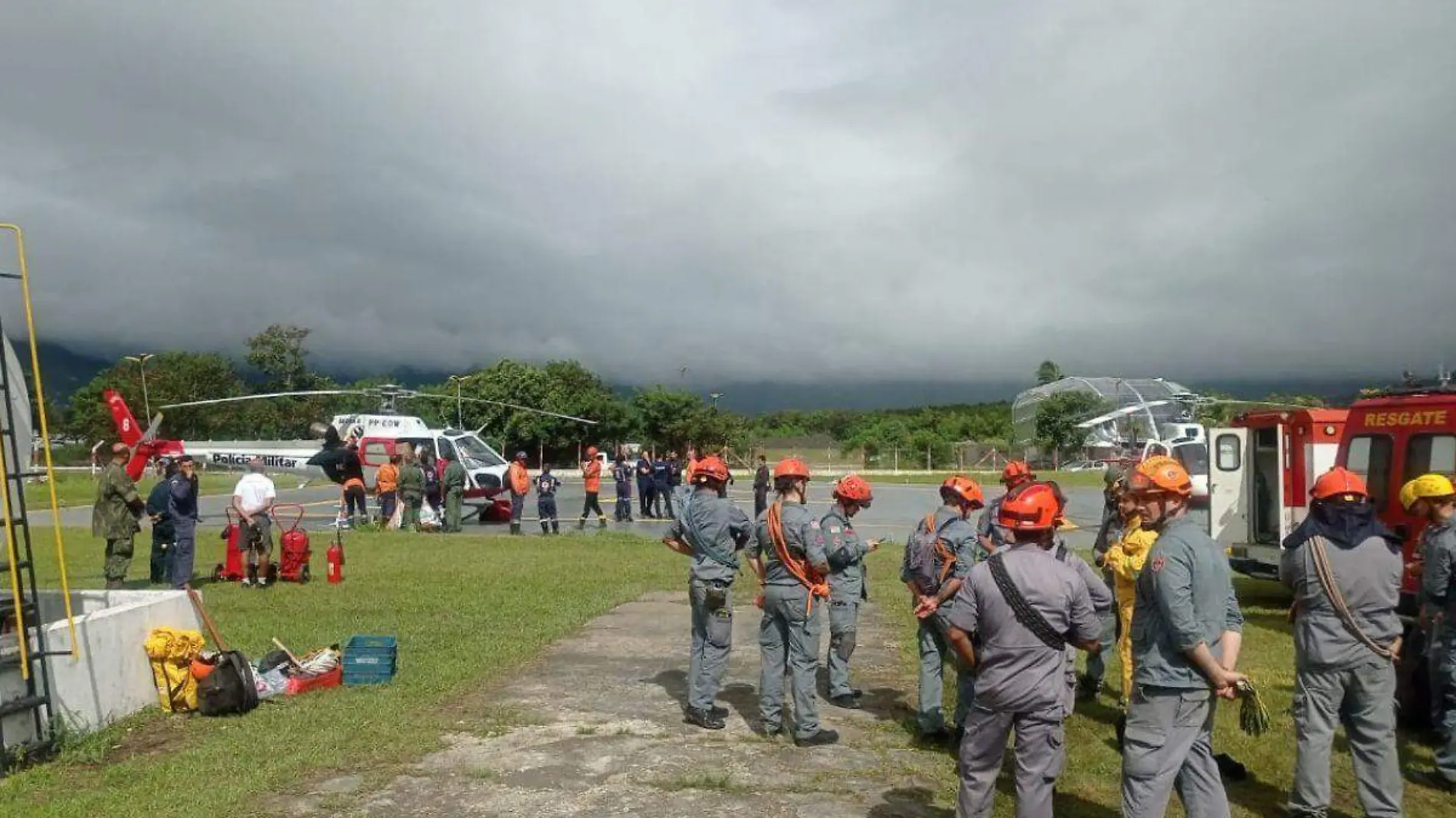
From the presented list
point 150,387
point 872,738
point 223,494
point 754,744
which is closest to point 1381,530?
point 872,738

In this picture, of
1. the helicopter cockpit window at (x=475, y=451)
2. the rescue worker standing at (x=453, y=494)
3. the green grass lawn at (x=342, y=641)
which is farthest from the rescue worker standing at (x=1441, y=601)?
the helicopter cockpit window at (x=475, y=451)

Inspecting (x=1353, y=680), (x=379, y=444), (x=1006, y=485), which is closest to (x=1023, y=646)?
(x=1353, y=680)

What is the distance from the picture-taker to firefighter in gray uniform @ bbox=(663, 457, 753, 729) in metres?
7.27

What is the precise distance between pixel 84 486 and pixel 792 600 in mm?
44890

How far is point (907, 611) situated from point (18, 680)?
908 cm

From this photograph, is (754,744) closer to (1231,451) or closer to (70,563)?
(1231,451)

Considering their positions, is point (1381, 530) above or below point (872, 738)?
above

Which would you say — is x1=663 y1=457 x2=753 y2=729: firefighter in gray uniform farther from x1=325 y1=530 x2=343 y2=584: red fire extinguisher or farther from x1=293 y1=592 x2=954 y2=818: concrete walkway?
x1=325 y1=530 x2=343 y2=584: red fire extinguisher

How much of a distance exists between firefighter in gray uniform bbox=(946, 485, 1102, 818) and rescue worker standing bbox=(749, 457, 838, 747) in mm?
2331

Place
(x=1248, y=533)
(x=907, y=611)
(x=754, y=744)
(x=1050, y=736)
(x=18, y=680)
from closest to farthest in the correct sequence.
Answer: (x=1050, y=736) < (x=18, y=680) < (x=754, y=744) < (x=907, y=611) < (x=1248, y=533)

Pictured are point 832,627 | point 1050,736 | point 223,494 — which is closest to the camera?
point 1050,736

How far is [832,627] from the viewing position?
7.98 m

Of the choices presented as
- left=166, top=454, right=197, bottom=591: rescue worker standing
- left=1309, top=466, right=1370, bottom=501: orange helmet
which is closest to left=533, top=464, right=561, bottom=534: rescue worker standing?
left=166, top=454, right=197, bottom=591: rescue worker standing

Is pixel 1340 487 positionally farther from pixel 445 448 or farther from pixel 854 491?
pixel 445 448
